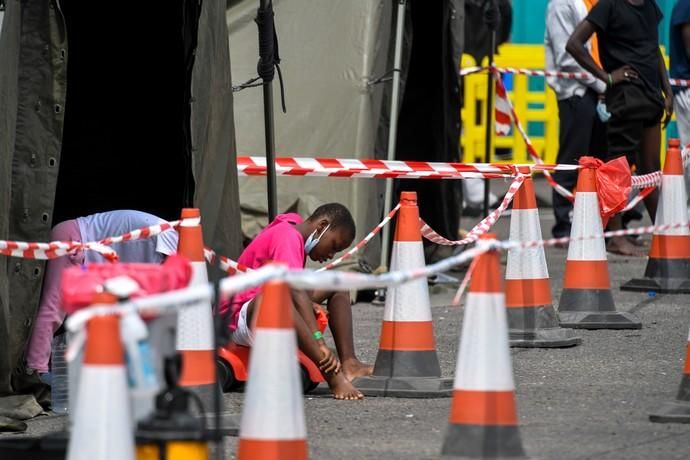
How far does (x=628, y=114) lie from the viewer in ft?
39.5

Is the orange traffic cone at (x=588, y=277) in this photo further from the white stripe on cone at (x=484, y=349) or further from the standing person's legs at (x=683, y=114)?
the standing person's legs at (x=683, y=114)

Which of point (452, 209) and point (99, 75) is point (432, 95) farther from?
point (99, 75)

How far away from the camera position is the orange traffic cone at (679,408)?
20.9 feet

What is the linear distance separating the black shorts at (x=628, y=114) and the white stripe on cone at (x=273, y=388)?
764cm

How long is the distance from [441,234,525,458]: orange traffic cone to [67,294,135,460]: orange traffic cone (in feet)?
4.60

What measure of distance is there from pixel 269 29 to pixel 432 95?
12.2 ft

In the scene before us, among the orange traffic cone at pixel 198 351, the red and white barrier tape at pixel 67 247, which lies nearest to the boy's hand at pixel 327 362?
the orange traffic cone at pixel 198 351

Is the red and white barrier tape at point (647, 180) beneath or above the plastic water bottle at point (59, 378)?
above

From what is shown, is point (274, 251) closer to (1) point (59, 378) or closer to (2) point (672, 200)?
(1) point (59, 378)

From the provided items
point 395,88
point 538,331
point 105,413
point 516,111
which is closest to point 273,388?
point 105,413

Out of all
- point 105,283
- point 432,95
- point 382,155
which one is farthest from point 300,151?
point 105,283

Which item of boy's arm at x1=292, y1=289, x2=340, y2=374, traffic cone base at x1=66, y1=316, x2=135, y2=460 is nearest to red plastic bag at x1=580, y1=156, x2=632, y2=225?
boy's arm at x1=292, y1=289, x2=340, y2=374

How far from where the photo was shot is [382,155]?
10547mm

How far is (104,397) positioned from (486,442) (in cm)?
153
